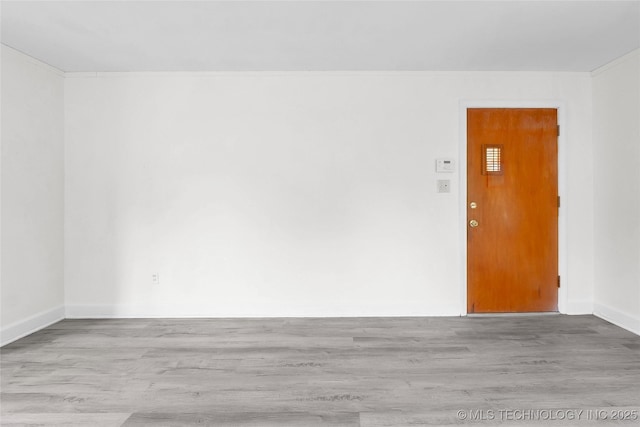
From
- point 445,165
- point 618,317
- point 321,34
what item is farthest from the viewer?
point 445,165

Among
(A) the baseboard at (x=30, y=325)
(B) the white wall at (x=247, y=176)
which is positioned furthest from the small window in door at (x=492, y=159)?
(A) the baseboard at (x=30, y=325)

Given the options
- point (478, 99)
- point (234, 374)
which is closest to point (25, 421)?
point (234, 374)

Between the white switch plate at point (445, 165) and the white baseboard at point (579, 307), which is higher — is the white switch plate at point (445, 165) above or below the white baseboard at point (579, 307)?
above

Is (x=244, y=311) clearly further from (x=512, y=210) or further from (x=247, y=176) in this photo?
(x=512, y=210)

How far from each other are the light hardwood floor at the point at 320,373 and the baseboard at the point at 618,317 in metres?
0.09

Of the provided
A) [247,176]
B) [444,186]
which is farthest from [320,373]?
[444,186]

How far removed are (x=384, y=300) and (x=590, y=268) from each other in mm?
2205

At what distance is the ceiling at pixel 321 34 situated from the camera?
2.67 metres

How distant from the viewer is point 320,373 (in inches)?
104

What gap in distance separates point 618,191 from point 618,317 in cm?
121

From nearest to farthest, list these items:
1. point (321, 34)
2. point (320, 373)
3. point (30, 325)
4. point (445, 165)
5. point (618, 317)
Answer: point (320, 373) → point (321, 34) → point (30, 325) → point (618, 317) → point (445, 165)

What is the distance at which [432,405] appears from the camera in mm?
2232

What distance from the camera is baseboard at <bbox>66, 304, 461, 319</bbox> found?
399cm

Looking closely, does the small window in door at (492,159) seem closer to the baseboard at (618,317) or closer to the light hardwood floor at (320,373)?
the light hardwood floor at (320,373)
